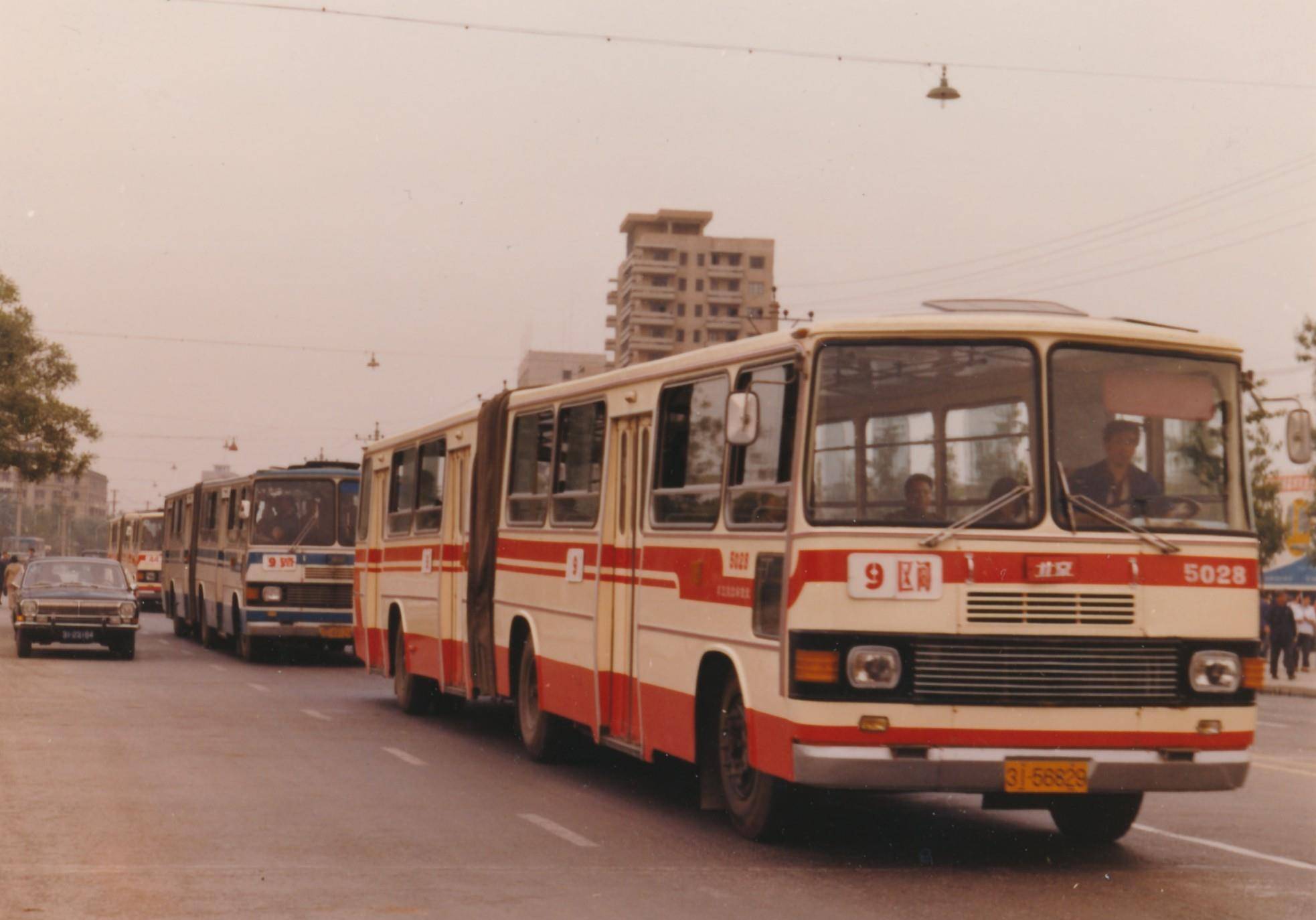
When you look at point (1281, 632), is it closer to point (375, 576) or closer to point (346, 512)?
point (346, 512)

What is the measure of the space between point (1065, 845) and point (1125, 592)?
2092 mm

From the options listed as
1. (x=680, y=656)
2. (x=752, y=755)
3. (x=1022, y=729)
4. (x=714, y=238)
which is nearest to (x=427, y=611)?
(x=680, y=656)

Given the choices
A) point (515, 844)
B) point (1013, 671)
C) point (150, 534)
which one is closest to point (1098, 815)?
point (1013, 671)

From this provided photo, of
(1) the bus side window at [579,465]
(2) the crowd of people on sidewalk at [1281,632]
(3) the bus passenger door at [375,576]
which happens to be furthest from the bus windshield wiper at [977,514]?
(2) the crowd of people on sidewalk at [1281,632]

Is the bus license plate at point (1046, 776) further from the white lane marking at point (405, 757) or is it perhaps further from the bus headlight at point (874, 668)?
the white lane marking at point (405, 757)

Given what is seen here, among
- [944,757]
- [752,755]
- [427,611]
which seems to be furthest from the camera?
[427,611]

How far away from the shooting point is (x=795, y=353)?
10.7m

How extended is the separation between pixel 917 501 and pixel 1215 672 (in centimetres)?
187

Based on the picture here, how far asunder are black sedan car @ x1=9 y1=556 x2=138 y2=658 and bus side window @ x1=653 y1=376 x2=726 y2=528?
19.5 metres

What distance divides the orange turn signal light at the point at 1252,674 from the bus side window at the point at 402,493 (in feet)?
37.9

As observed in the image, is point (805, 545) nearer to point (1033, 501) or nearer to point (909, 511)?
point (909, 511)

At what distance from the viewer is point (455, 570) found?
18609 millimetres

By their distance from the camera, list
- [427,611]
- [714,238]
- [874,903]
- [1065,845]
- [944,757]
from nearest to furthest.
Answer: [874,903] → [944,757] → [1065,845] → [427,611] → [714,238]

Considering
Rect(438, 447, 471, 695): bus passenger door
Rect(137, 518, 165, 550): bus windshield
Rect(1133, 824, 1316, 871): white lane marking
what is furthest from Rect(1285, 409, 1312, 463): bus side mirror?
Rect(137, 518, 165, 550): bus windshield
